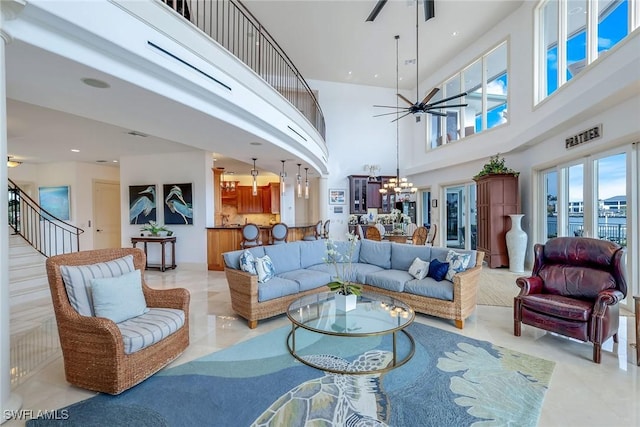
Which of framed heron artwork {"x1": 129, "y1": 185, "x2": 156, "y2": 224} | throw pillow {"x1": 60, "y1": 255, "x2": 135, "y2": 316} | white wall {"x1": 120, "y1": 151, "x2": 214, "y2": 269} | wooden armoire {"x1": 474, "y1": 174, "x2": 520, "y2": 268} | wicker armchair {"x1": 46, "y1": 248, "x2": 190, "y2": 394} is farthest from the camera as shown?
framed heron artwork {"x1": 129, "y1": 185, "x2": 156, "y2": 224}

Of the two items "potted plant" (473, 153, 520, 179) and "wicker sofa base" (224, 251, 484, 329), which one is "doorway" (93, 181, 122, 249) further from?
"potted plant" (473, 153, 520, 179)

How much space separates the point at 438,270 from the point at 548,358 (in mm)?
1382

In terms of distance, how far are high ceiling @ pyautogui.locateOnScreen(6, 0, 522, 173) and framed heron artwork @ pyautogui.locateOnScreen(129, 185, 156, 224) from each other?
0.91 metres

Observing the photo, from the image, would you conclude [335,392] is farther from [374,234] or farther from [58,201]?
[58,201]

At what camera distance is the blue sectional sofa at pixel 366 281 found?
3.56 m

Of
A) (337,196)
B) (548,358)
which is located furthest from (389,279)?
(337,196)

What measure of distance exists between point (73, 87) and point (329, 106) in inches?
331

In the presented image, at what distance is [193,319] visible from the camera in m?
3.84

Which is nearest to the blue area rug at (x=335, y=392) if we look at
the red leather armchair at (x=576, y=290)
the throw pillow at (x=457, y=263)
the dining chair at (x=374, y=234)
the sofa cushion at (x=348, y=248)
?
the red leather armchair at (x=576, y=290)

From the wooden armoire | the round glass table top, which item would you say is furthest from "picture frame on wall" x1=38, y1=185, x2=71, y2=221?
the wooden armoire

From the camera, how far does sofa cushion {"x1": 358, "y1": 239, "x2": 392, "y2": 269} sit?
4.75m

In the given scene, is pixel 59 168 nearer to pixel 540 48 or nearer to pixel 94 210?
pixel 94 210

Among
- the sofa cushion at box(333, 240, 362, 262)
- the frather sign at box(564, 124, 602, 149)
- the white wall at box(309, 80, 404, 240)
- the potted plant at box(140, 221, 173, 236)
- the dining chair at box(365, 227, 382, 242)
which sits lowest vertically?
the sofa cushion at box(333, 240, 362, 262)

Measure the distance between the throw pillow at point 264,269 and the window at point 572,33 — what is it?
5.60 meters
